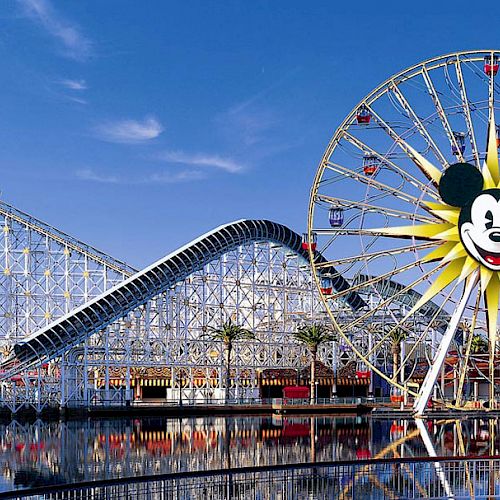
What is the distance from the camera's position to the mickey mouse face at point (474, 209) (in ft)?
136

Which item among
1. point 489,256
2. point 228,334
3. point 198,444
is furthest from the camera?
point 228,334

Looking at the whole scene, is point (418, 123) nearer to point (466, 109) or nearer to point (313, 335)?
point (466, 109)

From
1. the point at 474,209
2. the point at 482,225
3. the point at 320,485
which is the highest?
the point at 474,209

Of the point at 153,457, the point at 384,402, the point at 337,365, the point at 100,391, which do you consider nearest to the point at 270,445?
the point at 153,457

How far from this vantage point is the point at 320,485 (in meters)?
22.6

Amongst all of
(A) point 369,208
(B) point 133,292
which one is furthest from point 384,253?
(B) point 133,292

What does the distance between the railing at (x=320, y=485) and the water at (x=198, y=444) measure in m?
4.97

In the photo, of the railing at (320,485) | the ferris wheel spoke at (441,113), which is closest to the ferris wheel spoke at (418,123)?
the ferris wheel spoke at (441,113)

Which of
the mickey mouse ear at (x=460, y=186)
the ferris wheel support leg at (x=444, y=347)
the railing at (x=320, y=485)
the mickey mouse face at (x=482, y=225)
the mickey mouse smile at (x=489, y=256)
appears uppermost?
the mickey mouse ear at (x=460, y=186)

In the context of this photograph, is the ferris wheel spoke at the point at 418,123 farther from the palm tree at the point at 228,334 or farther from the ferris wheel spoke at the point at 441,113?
the palm tree at the point at 228,334

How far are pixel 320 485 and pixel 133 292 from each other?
40258 mm

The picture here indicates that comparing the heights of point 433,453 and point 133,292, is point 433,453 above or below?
below

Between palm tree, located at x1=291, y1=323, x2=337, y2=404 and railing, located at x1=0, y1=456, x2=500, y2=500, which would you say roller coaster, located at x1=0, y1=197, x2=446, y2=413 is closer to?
palm tree, located at x1=291, y1=323, x2=337, y2=404

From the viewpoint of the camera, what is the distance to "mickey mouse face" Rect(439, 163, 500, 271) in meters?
41.5
